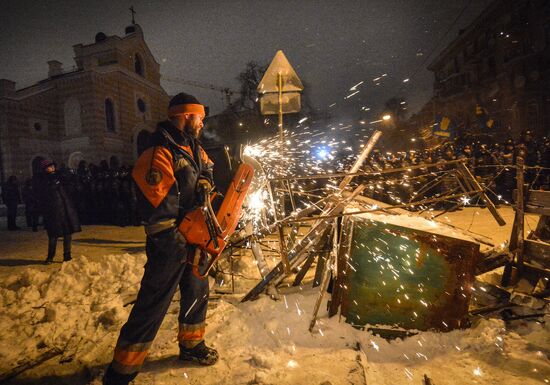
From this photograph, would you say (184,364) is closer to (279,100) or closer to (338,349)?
(338,349)

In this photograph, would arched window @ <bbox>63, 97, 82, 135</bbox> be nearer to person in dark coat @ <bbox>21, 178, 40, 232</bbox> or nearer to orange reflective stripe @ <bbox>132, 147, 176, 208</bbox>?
person in dark coat @ <bbox>21, 178, 40, 232</bbox>

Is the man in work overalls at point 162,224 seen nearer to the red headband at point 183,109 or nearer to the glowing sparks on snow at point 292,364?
the red headband at point 183,109

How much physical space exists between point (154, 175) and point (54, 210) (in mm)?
5177

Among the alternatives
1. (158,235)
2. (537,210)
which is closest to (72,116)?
(158,235)

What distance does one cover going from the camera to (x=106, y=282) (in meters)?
4.49

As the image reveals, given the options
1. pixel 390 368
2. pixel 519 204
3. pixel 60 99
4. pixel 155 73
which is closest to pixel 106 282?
pixel 390 368

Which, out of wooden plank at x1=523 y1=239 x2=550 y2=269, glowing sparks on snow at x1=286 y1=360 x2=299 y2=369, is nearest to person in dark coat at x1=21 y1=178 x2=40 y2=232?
glowing sparks on snow at x1=286 y1=360 x2=299 y2=369

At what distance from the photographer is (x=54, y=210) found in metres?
6.12

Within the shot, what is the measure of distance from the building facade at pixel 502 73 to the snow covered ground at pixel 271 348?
64.2ft

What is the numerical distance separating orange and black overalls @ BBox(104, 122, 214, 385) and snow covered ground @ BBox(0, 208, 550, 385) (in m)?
0.44

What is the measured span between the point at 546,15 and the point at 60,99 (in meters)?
32.9

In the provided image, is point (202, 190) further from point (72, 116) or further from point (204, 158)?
point (72, 116)

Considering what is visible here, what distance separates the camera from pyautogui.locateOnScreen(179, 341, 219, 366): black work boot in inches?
107

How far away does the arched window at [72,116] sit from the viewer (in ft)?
71.6
